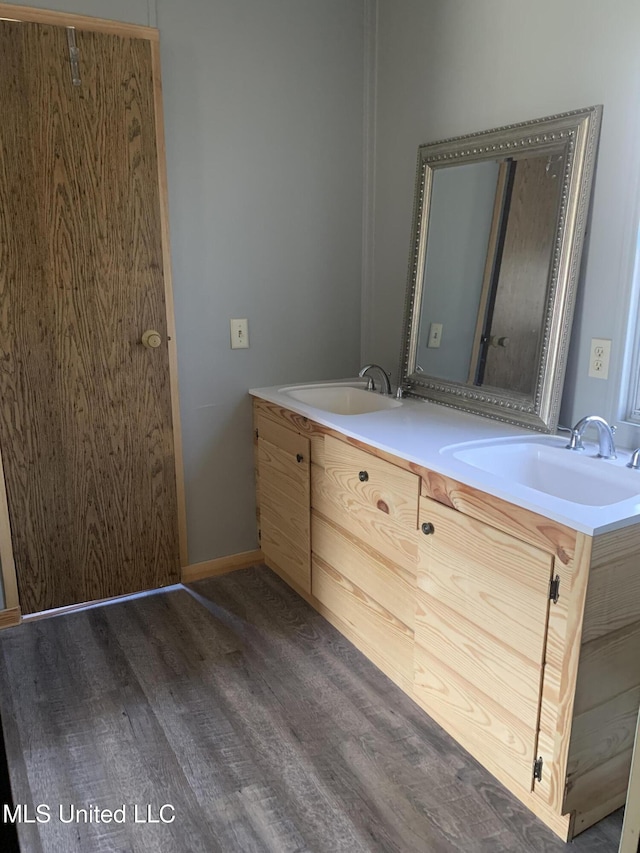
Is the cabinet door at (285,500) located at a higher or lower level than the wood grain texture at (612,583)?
lower

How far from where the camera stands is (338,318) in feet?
9.89

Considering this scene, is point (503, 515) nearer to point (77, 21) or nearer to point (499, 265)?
point (499, 265)

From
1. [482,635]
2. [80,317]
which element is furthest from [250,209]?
[482,635]

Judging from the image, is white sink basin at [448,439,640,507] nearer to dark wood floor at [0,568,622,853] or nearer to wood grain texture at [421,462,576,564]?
wood grain texture at [421,462,576,564]

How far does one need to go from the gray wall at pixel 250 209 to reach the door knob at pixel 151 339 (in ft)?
0.40

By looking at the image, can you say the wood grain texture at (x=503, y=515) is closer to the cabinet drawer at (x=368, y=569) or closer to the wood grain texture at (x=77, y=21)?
the cabinet drawer at (x=368, y=569)

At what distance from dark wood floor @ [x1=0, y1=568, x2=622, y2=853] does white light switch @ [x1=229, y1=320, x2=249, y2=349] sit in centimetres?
108

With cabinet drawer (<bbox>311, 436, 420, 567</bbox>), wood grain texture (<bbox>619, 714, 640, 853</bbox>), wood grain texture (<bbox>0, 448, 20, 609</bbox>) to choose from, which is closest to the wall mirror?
cabinet drawer (<bbox>311, 436, 420, 567</bbox>)

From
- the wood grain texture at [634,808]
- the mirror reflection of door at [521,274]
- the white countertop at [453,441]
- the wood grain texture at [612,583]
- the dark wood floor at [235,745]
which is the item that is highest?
the mirror reflection of door at [521,274]

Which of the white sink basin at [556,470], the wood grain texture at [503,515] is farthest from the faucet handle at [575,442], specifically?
the wood grain texture at [503,515]

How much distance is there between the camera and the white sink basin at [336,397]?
2.80m

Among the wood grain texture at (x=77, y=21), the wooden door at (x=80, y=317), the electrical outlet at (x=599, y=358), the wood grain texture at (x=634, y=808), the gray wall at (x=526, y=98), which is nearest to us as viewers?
the wood grain texture at (x=634, y=808)

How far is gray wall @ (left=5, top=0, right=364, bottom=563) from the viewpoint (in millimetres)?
2561

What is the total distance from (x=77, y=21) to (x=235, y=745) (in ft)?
7.82
